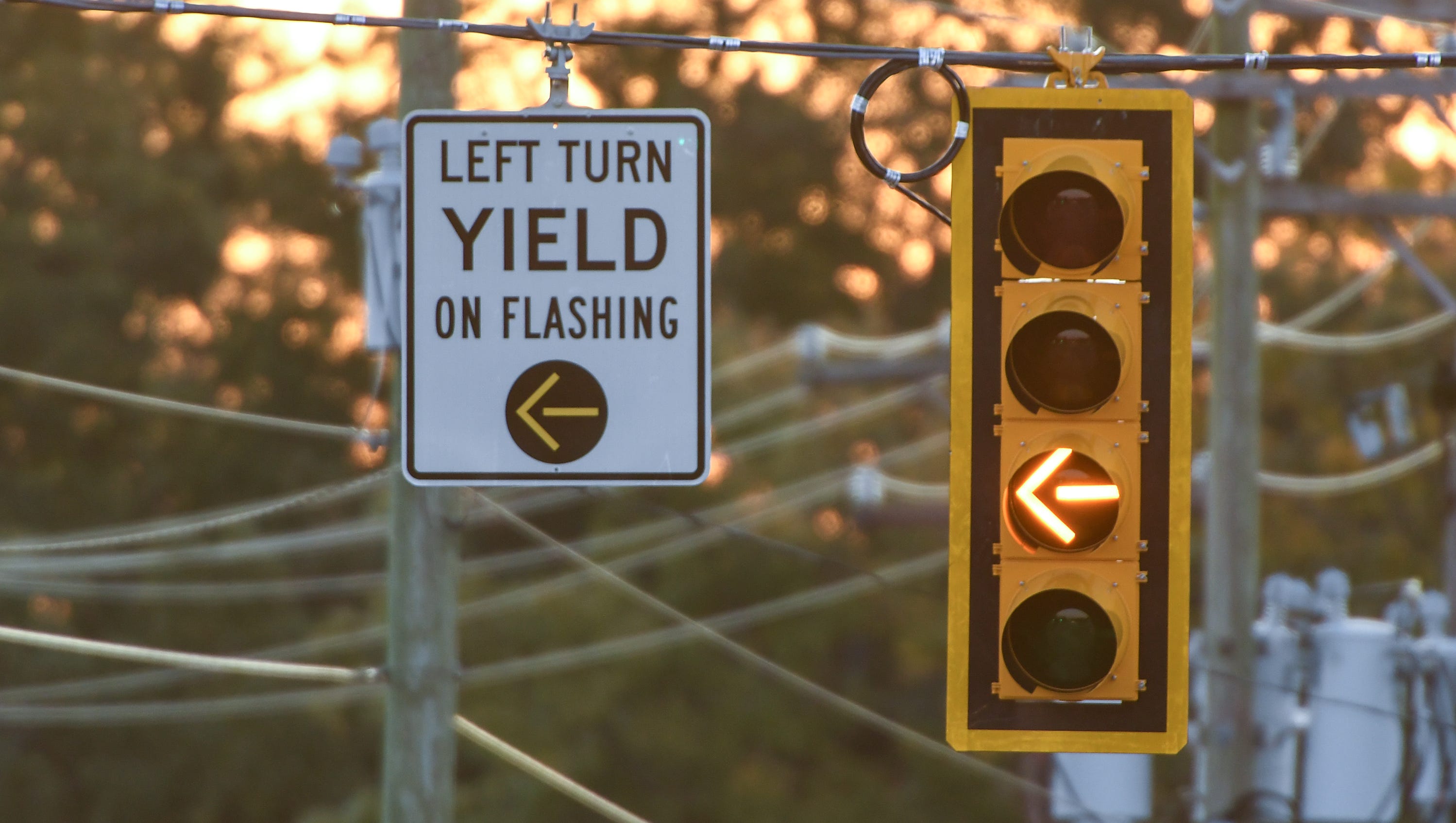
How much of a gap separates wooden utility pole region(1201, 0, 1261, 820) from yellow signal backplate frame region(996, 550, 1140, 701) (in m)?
7.09

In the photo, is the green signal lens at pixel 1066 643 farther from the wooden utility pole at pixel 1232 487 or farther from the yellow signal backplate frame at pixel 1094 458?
the wooden utility pole at pixel 1232 487

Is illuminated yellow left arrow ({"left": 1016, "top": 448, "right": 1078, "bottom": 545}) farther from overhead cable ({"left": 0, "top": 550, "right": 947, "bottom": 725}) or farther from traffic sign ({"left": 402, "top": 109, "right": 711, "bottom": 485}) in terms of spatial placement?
overhead cable ({"left": 0, "top": 550, "right": 947, "bottom": 725})

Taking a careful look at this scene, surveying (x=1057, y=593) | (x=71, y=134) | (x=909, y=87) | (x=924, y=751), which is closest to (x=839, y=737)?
(x=924, y=751)

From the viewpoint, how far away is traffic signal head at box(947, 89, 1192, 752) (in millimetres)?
3955

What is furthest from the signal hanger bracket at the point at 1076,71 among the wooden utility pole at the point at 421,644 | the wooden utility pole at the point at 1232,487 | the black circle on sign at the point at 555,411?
the wooden utility pole at the point at 1232,487

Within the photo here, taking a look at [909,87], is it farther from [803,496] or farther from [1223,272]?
[1223,272]

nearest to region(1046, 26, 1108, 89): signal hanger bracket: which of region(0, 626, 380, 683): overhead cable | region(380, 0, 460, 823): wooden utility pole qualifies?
region(380, 0, 460, 823): wooden utility pole

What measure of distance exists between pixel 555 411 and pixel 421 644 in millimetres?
3584

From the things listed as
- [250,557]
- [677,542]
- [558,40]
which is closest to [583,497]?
[677,542]

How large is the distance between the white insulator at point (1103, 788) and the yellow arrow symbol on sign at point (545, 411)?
6.82 m

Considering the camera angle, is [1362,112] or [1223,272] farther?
[1362,112]

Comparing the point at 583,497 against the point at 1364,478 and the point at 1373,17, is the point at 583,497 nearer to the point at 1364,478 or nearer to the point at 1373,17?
the point at 1364,478

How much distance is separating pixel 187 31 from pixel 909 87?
15228mm

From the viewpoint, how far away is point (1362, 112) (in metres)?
37.3
